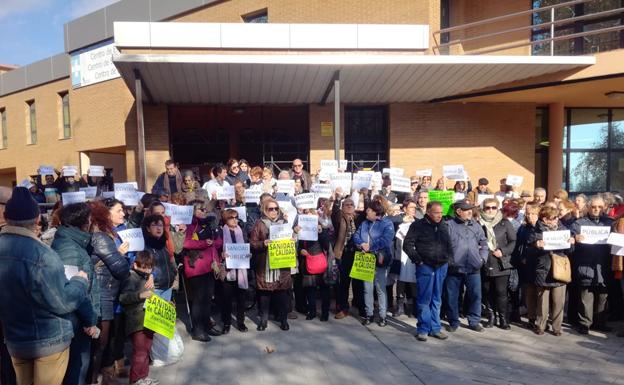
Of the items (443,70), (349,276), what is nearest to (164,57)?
(349,276)

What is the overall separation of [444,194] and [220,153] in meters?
9.48

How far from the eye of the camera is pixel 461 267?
5.82m

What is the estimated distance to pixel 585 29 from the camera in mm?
11562

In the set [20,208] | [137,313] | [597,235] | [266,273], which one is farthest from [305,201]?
[597,235]

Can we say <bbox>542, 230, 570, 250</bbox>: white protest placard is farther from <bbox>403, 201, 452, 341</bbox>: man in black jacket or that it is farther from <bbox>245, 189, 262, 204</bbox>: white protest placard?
<bbox>245, 189, 262, 204</bbox>: white protest placard

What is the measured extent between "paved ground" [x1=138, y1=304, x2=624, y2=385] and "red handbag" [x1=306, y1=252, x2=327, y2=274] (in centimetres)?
81

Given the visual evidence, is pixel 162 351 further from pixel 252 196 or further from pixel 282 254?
pixel 252 196

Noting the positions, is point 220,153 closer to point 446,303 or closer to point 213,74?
point 213,74

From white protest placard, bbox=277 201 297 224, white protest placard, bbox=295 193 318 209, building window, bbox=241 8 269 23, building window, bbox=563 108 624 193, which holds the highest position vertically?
building window, bbox=241 8 269 23

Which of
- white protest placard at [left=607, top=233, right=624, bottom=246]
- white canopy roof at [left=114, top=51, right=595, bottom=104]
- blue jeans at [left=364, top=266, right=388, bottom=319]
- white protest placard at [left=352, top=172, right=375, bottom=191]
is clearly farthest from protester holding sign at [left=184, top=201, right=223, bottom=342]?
white protest placard at [left=607, top=233, right=624, bottom=246]

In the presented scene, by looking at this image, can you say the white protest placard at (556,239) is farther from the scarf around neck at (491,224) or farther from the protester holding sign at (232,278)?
the protester holding sign at (232,278)

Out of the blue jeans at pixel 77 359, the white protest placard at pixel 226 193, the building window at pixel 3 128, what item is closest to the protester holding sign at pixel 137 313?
the blue jeans at pixel 77 359

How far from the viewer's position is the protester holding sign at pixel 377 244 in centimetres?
609

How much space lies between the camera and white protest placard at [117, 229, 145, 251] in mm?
4547
